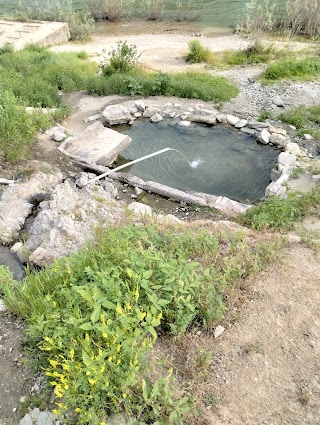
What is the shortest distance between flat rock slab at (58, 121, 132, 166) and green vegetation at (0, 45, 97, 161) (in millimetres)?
922

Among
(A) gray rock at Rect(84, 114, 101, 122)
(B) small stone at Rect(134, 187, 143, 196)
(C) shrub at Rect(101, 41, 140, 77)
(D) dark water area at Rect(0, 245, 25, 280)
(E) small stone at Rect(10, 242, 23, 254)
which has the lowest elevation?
(B) small stone at Rect(134, 187, 143, 196)

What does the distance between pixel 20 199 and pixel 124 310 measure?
4482mm

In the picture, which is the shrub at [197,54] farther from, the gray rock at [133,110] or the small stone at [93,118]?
the small stone at [93,118]

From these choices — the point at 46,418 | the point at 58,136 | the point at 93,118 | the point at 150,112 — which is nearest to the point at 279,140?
the point at 150,112

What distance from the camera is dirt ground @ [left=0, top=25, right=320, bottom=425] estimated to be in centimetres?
345

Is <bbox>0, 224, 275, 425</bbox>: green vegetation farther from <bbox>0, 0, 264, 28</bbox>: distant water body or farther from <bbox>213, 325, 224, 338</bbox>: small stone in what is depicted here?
<bbox>0, 0, 264, 28</bbox>: distant water body

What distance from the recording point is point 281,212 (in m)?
6.56

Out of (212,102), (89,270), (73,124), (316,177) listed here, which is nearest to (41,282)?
(89,270)

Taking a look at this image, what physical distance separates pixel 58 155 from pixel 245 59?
324 inches

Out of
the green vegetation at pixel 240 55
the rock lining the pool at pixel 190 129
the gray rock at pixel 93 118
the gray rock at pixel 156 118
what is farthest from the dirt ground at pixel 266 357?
the green vegetation at pixel 240 55

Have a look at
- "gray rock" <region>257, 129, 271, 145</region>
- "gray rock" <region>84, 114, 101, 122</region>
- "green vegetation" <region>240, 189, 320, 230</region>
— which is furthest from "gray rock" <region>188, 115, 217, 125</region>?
"green vegetation" <region>240, 189, 320, 230</region>

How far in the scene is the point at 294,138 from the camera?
958cm

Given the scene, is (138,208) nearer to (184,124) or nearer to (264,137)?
(184,124)

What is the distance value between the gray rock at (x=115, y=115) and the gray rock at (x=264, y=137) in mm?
3454
